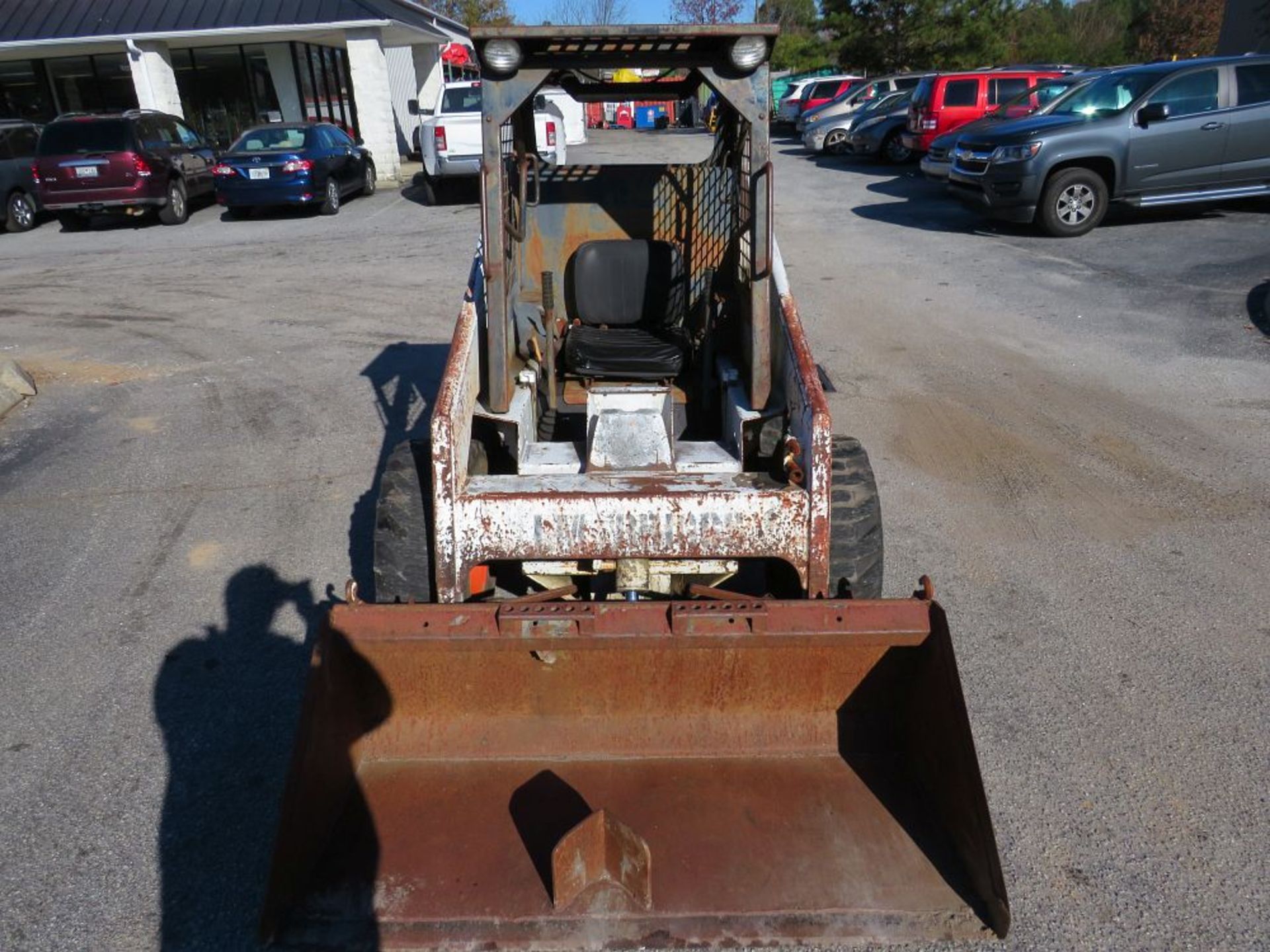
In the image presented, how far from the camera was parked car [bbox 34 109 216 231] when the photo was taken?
15680 millimetres

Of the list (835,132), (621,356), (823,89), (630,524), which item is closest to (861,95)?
(835,132)

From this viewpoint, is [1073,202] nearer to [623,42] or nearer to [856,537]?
[623,42]

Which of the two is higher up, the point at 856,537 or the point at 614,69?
the point at 614,69

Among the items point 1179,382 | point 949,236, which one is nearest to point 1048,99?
point 949,236

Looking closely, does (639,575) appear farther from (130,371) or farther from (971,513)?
(130,371)

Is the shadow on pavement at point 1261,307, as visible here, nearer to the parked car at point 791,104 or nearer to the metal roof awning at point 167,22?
the metal roof awning at point 167,22

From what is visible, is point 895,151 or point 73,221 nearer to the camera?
point 73,221

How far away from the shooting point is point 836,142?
23859mm

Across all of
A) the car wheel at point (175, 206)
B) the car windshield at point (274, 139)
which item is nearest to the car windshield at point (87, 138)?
the car wheel at point (175, 206)

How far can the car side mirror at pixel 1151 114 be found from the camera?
11773mm

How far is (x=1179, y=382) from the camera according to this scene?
23.9ft

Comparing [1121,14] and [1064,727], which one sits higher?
[1121,14]

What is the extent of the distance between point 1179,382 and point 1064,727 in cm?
480

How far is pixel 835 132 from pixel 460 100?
10.1 metres
